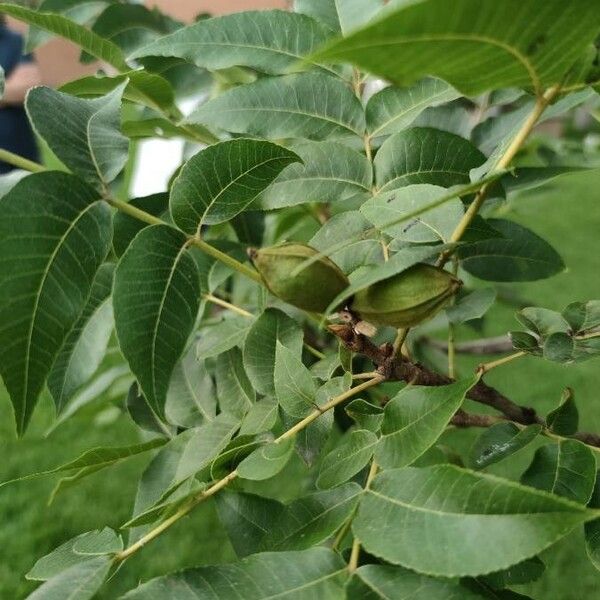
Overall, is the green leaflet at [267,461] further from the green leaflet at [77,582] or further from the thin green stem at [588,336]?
the thin green stem at [588,336]

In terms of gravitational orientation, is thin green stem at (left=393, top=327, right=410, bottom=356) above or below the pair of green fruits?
below

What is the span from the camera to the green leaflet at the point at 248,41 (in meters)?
0.53

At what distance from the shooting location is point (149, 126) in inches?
24.1

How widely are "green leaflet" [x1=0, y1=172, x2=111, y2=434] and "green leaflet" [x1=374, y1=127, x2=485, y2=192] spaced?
217 millimetres

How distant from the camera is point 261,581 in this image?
1.20 ft

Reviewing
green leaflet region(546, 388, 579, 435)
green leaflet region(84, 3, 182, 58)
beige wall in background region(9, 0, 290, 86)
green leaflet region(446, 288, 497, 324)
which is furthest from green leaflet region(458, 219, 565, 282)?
beige wall in background region(9, 0, 290, 86)

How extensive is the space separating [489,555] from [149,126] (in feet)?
1.43

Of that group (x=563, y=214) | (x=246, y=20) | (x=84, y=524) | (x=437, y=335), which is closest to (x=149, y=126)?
(x=246, y=20)

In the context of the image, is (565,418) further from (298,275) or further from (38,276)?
(38,276)

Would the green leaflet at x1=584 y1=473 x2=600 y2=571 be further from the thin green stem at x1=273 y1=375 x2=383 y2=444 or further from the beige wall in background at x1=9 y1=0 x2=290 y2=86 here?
the beige wall in background at x1=9 y1=0 x2=290 y2=86

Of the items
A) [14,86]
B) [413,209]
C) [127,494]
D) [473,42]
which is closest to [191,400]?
[413,209]

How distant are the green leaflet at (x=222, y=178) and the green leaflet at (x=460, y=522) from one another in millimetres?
186

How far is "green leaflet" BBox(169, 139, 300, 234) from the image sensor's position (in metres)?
0.43

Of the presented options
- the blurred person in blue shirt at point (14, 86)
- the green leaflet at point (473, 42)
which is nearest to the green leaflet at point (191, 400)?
the green leaflet at point (473, 42)
